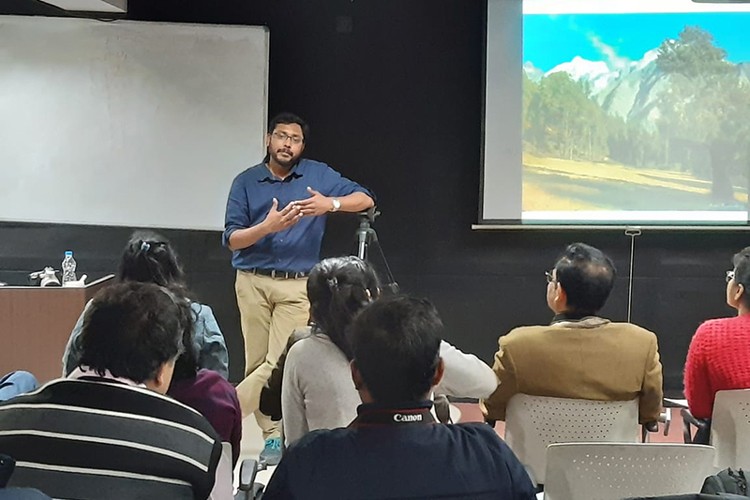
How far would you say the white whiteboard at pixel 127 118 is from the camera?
14.7 ft

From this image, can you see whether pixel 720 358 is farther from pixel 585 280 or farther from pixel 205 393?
pixel 205 393

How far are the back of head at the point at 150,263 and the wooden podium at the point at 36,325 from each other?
5.58ft

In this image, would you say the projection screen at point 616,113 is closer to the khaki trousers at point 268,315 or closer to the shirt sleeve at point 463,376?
the khaki trousers at point 268,315

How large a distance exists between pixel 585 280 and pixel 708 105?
8.42 feet

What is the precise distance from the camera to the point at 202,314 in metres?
2.65

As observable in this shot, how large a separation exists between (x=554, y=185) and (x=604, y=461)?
9.68ft

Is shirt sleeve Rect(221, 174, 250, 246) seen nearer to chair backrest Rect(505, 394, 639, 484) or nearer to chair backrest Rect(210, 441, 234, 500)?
chair backrest Rect(505, 394, 639, 484)

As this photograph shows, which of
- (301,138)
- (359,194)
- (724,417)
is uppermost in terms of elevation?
(301,138)

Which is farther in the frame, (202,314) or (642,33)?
(642,33)

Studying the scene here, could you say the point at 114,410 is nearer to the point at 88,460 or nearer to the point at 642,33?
the point at 88,460

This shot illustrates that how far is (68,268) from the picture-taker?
4.52 meters

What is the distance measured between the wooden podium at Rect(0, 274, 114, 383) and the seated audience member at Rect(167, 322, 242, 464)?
7.43 feet

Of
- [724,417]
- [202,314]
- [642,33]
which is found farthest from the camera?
[642,33]

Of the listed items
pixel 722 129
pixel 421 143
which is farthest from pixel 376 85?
pixel 722 129
